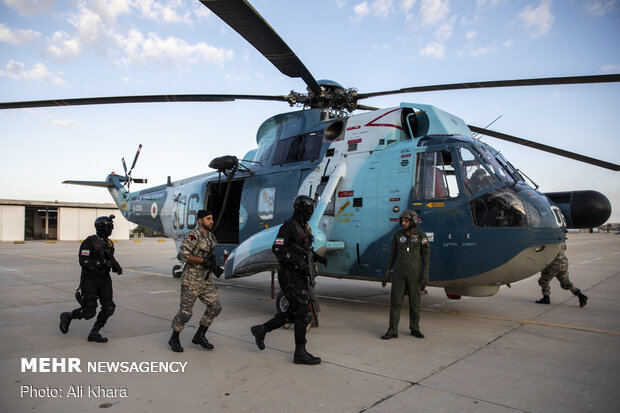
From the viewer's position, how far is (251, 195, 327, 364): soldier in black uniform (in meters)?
4.62

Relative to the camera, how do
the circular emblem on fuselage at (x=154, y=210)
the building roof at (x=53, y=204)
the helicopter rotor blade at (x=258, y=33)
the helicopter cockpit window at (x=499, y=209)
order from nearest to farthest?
1. the helicopter rotor blade at (x=258, y=33)
2. the helicopter cockpit window at (x=499, y=209)
3. the circular emblem on fuselage at (x=154, y=210)
4. the building roof at (x=53, y=204)

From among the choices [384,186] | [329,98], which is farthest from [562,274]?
[329,98]

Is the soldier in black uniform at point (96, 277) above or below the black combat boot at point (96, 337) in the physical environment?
above

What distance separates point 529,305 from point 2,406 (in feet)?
29.0

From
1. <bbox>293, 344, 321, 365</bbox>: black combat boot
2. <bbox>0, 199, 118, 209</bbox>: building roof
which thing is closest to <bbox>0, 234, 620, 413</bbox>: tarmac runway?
<bbox>293, 344, 321, 365</bbox>: black combat boot

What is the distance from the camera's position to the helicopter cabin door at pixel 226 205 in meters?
10.4

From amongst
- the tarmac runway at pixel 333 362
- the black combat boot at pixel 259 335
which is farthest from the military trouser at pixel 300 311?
the black combat boot at pixel 259 335

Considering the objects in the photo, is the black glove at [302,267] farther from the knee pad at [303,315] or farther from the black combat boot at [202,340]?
the black combat boot at [202,340]

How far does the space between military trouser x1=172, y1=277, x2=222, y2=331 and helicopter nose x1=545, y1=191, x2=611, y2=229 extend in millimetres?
5892

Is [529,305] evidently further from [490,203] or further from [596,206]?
[490,203]

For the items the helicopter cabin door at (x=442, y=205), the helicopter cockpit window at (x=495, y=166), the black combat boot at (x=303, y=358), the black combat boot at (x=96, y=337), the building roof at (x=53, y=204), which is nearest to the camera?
the black combat boot at (x=303, y=358)

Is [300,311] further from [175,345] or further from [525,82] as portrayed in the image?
[525,82]

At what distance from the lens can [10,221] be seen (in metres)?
38.4

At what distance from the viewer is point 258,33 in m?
5.87
